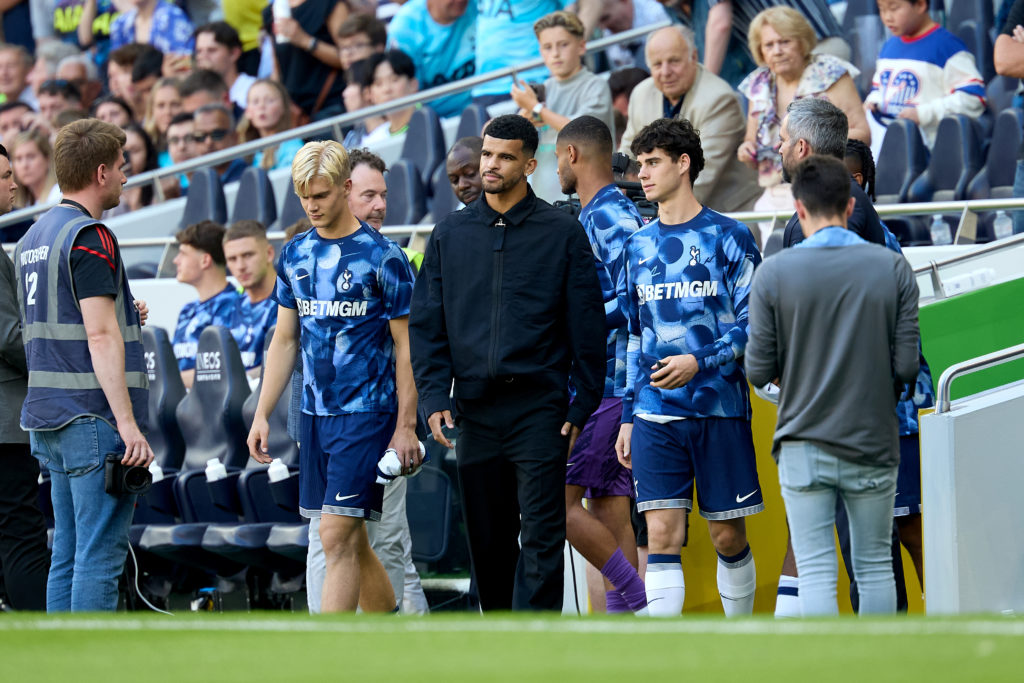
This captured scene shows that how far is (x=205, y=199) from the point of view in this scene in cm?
1172

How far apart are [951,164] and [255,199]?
5.39 m

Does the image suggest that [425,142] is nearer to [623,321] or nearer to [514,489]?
[623,321]

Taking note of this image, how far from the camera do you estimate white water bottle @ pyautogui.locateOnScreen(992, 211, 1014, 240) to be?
22.5 feet

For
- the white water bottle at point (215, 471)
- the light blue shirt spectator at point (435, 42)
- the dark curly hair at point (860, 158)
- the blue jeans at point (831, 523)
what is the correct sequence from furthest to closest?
the light blue shirt spectator at point (435, 42) < the white water bottle at point (215, 471) < the dark curly hair at point (860, 158) < the blue jeans at point (831, 523)

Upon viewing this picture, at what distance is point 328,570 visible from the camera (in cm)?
544

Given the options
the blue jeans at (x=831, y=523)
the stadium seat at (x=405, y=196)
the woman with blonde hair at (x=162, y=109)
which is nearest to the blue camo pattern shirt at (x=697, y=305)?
the blue jeans at (x=831, y=523)

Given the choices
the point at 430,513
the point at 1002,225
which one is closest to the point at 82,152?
the point at 430,513

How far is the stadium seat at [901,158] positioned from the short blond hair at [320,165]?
12.6 ft

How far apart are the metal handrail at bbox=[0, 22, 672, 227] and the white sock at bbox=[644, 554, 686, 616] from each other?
5.87 meters

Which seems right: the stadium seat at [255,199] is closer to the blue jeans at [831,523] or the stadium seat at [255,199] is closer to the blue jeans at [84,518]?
the blue jeans at [84,518]

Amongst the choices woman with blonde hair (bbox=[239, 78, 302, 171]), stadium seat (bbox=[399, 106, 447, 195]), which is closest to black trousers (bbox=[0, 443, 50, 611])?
stadium seat (bbox=[399, 106, 447, 195])

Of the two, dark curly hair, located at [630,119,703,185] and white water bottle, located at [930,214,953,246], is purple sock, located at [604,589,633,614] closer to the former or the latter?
dark curly hair, located at [630,119,703,185]

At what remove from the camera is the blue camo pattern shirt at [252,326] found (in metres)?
8.54

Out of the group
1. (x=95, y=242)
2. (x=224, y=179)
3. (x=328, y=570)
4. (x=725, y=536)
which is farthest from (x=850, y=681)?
(x=224, y=179)
